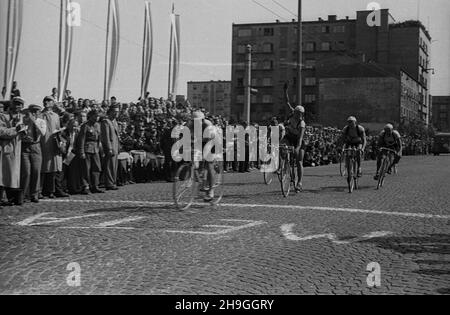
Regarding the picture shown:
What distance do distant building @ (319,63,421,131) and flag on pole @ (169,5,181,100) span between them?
51086 millimetres

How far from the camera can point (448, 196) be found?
1487 centimetres

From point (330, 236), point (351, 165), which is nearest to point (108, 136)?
point (351, 165)

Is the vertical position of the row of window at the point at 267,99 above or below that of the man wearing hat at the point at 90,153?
above

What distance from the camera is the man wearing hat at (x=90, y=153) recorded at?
14.2 meters

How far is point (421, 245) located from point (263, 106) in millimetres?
97449

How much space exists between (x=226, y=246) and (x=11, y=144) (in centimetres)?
557

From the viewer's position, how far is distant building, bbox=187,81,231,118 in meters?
106

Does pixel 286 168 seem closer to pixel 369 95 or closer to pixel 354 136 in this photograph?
pixel 354 136

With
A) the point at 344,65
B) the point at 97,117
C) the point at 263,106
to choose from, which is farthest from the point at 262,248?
the point at 263,106

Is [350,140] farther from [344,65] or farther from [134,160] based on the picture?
[344,65]

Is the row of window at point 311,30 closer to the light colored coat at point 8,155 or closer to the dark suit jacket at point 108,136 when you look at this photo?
the dark suit jacket at point 108,136

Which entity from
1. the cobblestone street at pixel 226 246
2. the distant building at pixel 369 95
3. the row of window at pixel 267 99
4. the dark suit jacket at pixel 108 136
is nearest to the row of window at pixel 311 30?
the row of window at pixel 267 99

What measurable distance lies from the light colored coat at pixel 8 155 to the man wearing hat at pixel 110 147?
12.5 feet

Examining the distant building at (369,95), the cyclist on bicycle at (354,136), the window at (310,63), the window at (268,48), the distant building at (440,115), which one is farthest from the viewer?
the window at (268,48)
